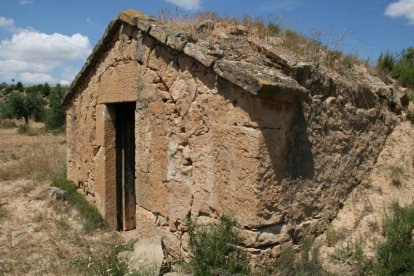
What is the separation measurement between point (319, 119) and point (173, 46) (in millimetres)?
1697

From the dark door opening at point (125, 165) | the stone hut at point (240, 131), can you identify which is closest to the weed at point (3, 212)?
the dark door opening at point (125, 165)

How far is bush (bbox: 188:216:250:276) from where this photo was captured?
3.46m

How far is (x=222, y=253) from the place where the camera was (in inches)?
137

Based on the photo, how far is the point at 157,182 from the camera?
4660 mm

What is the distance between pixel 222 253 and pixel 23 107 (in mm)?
27146

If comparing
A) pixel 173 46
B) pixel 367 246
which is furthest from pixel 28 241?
pixel 367 246

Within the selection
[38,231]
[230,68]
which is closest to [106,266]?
[230,68]

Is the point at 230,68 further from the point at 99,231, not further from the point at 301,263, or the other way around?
the point at 99,231

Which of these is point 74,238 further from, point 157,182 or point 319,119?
point 319,119

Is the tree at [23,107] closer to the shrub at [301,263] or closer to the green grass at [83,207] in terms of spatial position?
the green grass at [83,207]

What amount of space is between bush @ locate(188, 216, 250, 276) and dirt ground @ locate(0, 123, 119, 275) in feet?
5.11

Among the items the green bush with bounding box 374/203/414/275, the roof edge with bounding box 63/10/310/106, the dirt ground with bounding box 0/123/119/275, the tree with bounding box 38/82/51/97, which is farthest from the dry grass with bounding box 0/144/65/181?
the tree with bounding box 38/82/51/97

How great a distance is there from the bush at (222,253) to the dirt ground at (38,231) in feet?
5.11

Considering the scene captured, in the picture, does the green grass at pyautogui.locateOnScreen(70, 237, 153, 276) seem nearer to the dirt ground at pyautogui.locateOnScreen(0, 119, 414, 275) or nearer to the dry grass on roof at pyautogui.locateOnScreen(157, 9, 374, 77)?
the dirt ground at pyautogui.locateOnScreen(0, 119, 414, 275)
